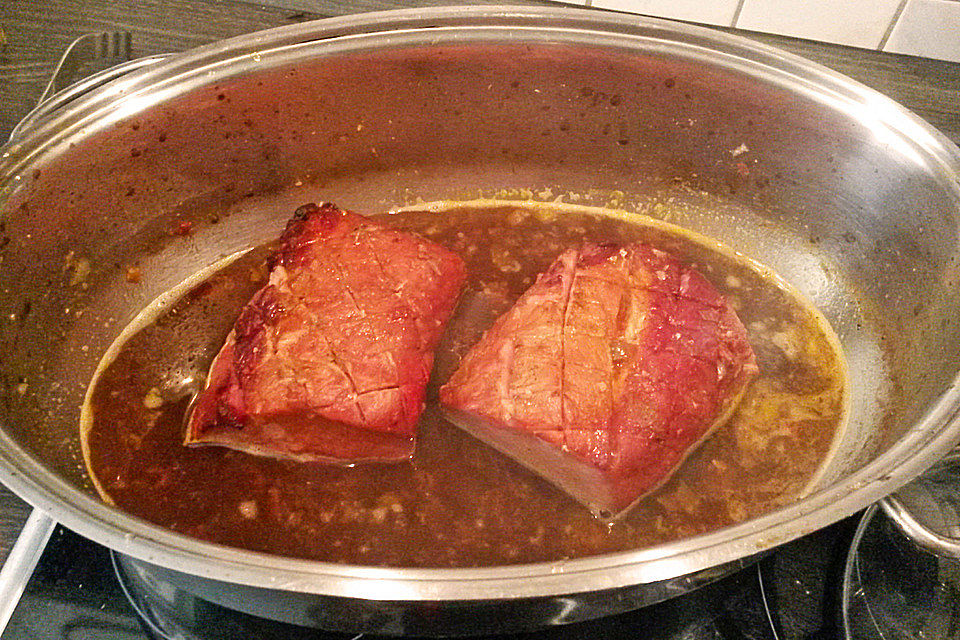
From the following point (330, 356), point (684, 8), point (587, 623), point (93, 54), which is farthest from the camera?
point (684, 8)

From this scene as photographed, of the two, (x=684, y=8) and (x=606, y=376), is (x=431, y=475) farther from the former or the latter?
(x=684, y=8)

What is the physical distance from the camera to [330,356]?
1371 millimetres

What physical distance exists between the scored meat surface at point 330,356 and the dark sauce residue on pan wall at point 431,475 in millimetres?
66

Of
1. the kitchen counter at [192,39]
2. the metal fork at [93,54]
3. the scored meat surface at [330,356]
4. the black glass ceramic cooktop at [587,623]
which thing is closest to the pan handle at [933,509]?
the black glass ceramic cooktop at [587,623]

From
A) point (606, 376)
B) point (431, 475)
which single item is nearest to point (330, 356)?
point (431, 475)

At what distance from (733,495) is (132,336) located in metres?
1.33

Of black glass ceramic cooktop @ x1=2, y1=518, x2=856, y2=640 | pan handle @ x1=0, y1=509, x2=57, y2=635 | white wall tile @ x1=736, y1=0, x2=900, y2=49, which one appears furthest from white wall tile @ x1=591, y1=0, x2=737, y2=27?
pan handle @ x1=0, y1=509, x2=57, y2=635

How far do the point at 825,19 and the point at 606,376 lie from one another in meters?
1.39

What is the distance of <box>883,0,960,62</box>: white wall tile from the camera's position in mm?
1980

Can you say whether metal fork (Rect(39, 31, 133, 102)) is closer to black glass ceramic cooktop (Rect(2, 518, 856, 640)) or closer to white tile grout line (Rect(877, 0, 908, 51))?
black glass ceramic cooktop (Rect(2, 518, 856, 640))

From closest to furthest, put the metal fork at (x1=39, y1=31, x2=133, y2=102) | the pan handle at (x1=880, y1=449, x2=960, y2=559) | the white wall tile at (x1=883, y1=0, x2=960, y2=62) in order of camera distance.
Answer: the pan handle at (x1=880, y1=449, x2=960, y2=559), the metal fork at (x1=39, y1=31, x2=133, y2=102), the white wall tile at (x1=883, y1=0, x2=960, y2=62)

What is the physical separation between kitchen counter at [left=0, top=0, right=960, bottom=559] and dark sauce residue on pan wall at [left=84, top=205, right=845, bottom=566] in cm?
84

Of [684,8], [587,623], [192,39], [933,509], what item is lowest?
[587,623]

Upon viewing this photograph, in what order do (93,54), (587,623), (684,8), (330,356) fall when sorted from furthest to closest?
(684,8), (93,54), (330,356), (587,623)
